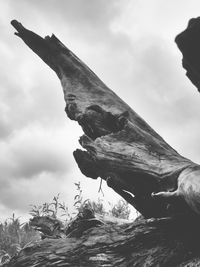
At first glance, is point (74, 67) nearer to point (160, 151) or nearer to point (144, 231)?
point (160, 151)

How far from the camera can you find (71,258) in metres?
4.19

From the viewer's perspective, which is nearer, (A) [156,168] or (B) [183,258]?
(B) [183,258]

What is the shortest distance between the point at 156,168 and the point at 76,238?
4.50 feet

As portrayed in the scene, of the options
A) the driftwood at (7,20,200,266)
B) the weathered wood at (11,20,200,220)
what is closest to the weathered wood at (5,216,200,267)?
the driftwood at (7,20,200,266)

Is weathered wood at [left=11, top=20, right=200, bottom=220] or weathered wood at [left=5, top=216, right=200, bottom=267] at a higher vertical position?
weathered wood at [left=11, top=20, right=200, bottom=220]

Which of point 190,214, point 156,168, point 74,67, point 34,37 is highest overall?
point 34,37

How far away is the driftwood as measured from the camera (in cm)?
374

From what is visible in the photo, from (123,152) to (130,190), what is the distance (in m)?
0.47

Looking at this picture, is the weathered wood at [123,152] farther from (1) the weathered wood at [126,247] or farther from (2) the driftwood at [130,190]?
(1) the weathered wood at [126,247]

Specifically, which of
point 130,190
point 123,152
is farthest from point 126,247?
point 123,152

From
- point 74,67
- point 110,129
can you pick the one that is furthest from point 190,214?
point 74,67

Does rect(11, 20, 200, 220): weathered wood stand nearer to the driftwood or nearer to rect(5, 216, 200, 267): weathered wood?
the driftwood

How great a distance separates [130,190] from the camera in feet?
14.5

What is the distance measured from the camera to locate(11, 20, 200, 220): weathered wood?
369 centimetres
